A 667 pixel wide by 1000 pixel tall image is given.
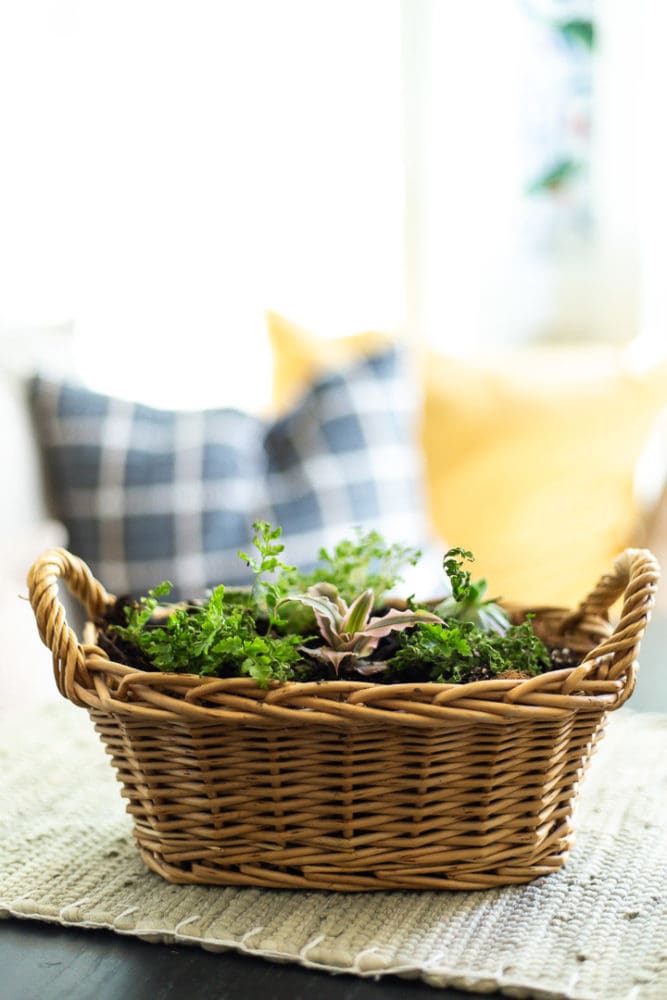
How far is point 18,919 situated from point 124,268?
6.39 feet

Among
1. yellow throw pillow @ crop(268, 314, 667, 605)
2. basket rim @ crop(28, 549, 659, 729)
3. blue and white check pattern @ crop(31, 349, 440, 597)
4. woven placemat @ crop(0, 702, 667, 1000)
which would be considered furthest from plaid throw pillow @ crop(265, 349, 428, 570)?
basket rim @ crop(28, 549, 659, 729)

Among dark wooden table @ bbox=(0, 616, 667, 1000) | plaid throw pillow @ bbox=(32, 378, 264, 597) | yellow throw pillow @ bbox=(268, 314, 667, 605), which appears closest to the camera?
dark wooden table @ bbox=(0, 616, 667, 1000)

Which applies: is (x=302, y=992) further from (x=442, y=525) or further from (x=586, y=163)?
(x=586, y=163)

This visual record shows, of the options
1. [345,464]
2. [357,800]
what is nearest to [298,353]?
[345,464]

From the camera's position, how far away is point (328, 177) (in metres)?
2.70

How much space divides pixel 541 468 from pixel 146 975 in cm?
139

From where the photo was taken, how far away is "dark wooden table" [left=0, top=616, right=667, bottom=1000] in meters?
0.60

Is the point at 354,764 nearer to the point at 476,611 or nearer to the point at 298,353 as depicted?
the point at 476,611

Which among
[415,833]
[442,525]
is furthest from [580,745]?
[442,525]

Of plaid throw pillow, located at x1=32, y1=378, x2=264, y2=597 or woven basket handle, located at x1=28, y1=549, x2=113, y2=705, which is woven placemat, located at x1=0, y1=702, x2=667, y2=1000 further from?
plaid throw pillow, located at x1=32, y1=378, x2=264, y2=597

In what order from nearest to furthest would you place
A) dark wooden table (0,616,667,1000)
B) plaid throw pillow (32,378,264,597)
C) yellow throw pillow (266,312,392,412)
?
dark wooden table (0,616,667,1000) < plaid throw pillow (32,378,264,597) < yellow throw pillow (266,312,392,412)

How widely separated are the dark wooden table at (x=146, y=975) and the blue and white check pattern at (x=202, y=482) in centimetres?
100

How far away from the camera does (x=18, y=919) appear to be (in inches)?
27.4

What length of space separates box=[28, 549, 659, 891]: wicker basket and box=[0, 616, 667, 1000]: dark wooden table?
0.24 feet
